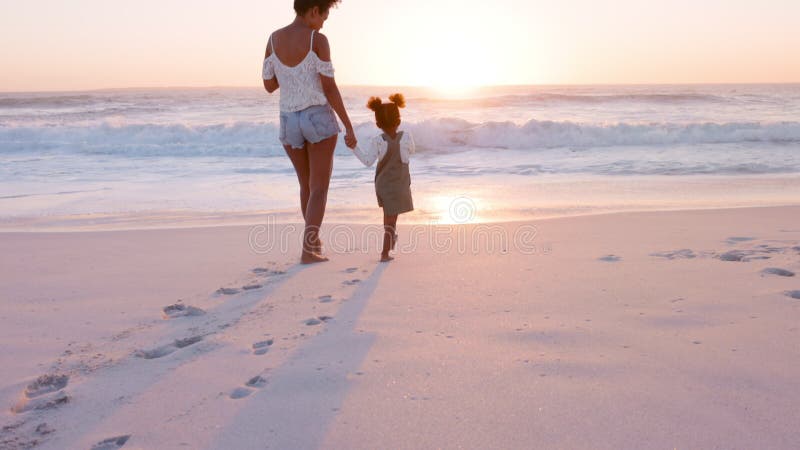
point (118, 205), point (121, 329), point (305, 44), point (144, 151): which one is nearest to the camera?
point (121, 329)

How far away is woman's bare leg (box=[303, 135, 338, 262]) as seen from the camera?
3.95m

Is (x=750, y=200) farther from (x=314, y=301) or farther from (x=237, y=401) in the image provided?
(x=237, y=401)

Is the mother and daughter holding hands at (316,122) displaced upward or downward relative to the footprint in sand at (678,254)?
upward

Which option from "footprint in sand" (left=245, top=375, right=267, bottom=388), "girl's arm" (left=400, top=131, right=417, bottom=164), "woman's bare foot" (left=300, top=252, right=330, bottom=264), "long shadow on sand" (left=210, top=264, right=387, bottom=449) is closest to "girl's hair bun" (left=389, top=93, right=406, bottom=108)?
"girl's arm" (left=400, top=131, right=417, bottom=164)

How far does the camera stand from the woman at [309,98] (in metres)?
3.72

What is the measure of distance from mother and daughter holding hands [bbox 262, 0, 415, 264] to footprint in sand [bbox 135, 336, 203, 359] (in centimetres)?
142

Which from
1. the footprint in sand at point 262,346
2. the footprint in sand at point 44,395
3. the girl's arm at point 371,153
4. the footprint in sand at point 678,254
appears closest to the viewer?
the footprint in sand at point 44,395

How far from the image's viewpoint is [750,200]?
644 centimetres

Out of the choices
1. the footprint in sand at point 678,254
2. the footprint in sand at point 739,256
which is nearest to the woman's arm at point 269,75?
the footprint in sand at point 678,254

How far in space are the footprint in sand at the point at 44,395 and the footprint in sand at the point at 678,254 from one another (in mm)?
3066

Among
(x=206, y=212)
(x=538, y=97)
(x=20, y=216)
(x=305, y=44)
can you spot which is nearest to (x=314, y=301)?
(x=305, y=44)

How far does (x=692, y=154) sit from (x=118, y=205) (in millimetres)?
9862

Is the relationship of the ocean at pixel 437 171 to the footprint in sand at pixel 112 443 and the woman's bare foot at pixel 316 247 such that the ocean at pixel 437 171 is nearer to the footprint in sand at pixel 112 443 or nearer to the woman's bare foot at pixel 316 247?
the woman's bare foot at pixel 316 247

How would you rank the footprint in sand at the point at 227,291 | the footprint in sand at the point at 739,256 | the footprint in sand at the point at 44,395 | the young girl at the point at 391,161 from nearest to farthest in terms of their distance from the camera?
the footprint in sand at the point at 44,395
the footprint in sand at the point at 227,291
the footprint in sand at the point at 739,256
the young girl at the point at 391,161
